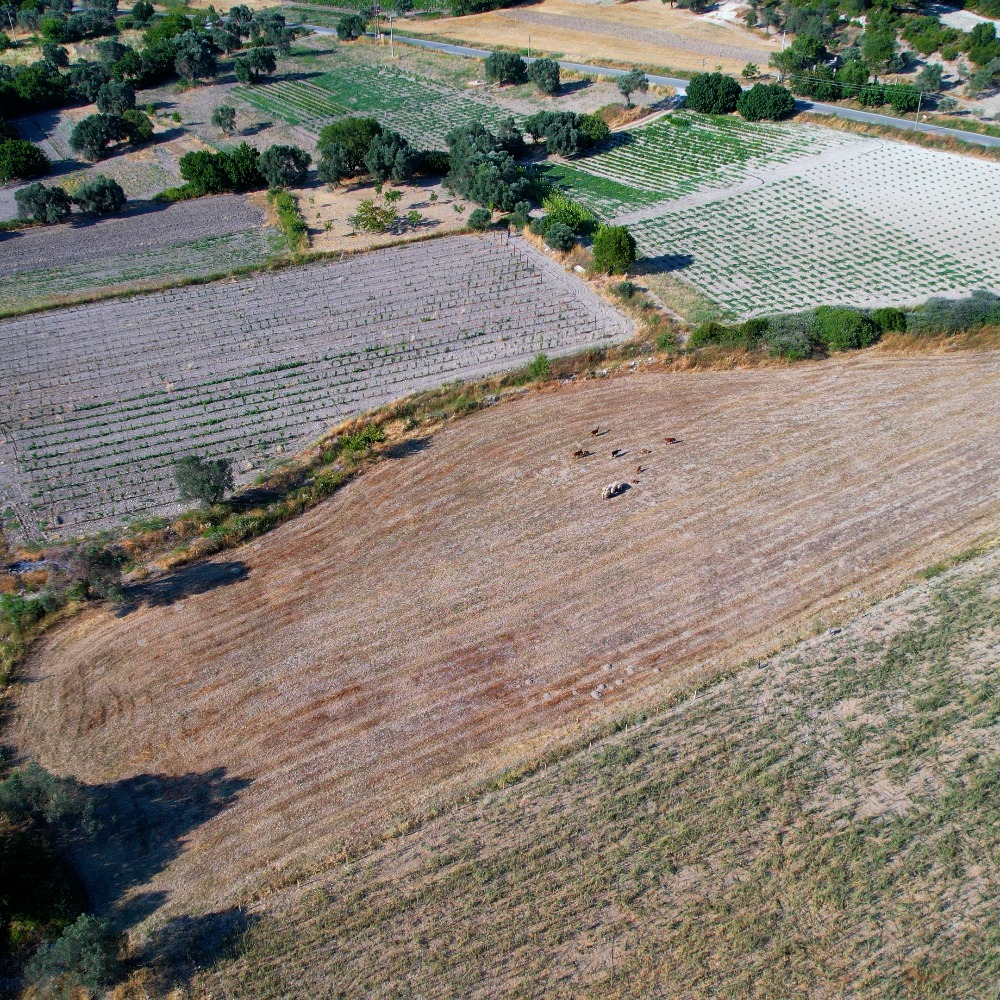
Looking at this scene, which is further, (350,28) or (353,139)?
(350,28)

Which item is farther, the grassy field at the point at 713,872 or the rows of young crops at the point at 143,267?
the rows of young crops at the point at 143,267

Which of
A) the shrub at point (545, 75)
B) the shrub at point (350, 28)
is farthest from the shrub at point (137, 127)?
the shrub at point (545, 75)

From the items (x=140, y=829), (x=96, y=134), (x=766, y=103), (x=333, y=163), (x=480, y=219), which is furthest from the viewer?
(x=766, y=103)

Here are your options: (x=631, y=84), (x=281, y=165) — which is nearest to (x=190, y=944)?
(x=281, y=165)

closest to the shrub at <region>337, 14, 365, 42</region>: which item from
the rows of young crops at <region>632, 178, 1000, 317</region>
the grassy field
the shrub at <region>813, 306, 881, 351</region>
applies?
the rows of young crops at <region>632, 178, 1000, 317</region>

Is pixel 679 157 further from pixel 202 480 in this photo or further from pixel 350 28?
pixel 202 480

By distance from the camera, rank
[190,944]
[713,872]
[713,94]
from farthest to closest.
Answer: [713,94], [713,872], [190,944]

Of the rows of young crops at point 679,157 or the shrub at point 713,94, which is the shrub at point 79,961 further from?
the shrub at point 713,94
